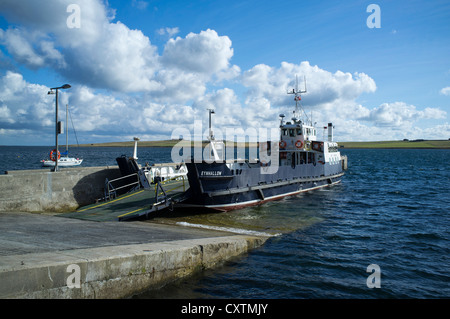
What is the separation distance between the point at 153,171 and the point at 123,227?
9677mm

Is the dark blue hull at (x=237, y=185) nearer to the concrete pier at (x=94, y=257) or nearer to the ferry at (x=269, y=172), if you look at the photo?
the ferry at (x=269, y=172)

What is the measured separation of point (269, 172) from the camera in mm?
19250

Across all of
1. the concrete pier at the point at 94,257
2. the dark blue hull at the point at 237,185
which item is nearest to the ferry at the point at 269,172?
the dark blue hull at the point at 237,185

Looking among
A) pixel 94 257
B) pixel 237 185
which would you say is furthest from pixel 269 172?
A: pixel 94 257

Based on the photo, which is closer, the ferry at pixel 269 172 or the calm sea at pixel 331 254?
the calm sea at pixel 331 254

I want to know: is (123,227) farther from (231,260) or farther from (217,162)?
(217,162)

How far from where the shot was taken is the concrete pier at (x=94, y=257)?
17.3 feet

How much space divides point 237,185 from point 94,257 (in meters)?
11.3

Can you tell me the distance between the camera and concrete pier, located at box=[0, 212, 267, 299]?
5.28 metres

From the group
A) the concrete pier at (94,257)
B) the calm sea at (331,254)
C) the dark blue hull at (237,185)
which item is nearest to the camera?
the concrete pier at (94,257)

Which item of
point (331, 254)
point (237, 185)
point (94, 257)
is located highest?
point (237, 185)

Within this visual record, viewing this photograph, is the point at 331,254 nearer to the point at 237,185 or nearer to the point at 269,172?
the point at 237,185

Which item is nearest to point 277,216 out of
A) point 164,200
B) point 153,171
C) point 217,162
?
point 217,162
